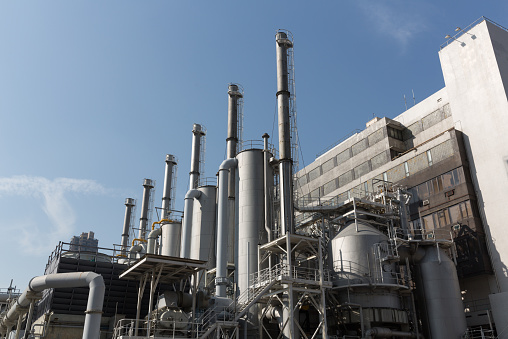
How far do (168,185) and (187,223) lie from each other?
800 inches

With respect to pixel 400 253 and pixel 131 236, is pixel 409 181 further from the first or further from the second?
pixel 131 236

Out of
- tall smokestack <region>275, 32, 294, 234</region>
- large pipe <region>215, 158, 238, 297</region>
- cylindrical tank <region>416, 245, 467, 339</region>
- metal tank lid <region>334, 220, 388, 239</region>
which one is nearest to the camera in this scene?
cylindrical tank <region>416, 245, 467, 339</region>

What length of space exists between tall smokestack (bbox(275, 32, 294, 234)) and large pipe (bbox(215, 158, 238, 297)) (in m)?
5.89

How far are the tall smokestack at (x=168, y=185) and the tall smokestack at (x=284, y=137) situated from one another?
28.5 metres

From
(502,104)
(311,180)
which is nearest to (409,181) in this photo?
(502,104)

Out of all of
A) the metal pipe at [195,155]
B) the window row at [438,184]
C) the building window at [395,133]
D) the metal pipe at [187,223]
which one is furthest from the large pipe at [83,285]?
the building window at [395,133]

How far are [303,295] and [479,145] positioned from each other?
70.5ft

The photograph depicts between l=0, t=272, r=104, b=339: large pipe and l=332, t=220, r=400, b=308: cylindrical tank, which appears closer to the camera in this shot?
l=0, t=272, r=104, b=339: large pipe

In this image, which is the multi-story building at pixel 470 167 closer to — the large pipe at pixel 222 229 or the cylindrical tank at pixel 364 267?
the cylindrical tank at pixel 364 267

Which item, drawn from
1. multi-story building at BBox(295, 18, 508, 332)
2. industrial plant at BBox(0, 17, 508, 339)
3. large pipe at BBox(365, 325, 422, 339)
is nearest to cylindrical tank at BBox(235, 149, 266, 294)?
industrial plant at BBox(0, 17, 508, 339)

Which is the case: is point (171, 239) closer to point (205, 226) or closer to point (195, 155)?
point (205, 226)

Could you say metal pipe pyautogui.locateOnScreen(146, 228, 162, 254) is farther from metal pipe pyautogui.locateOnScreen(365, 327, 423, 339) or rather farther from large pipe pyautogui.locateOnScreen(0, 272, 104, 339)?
metal pipe pyautogui.locateOnScreen(365, 327, 423, 339)

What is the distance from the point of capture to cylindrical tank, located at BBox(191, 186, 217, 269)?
41.7 m

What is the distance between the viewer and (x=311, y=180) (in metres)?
60.9
